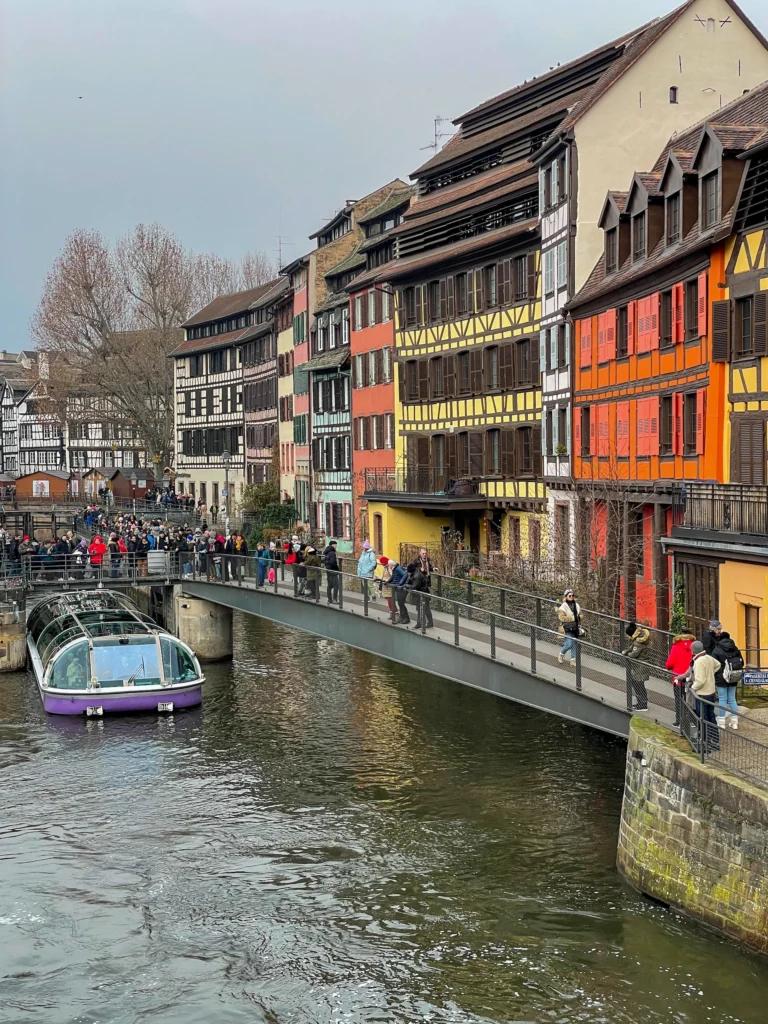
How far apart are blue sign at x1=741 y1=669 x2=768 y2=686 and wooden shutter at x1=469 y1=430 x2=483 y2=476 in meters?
25.7

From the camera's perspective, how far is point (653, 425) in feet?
105

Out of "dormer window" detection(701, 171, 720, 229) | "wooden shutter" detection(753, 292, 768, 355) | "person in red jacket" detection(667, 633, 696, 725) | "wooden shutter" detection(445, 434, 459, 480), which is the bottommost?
"person in red jacket" detection(667, 633, 696, 725)

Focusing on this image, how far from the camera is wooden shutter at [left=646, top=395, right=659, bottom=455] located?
31.8 metres

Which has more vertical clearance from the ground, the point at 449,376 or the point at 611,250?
the point at 611,250

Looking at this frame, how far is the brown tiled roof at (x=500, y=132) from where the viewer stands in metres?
41.7

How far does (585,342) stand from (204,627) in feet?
47.6

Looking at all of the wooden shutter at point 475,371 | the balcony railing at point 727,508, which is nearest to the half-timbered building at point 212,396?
the wooden shutter at point 475,371

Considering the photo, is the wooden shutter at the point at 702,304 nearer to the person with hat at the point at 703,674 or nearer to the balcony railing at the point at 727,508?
the balcony railing at the point at 727,508

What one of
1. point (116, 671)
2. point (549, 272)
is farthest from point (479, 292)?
point (116, 671)

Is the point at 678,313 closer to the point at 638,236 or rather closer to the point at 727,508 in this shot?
the point at 638,236

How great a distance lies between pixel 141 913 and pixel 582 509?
1851 cm

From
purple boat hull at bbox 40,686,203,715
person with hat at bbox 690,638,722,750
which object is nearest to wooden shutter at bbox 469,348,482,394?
purple boat hull at bbox 40,686,203,715

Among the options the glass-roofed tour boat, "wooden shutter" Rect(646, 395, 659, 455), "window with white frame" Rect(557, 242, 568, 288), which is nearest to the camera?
"wooden shutter" Rect(646, 395, 659, 455)

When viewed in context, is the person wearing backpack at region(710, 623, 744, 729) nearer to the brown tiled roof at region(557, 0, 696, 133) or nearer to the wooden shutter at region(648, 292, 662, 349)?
the wooden shutter at region(648, 292, 662, 349)
